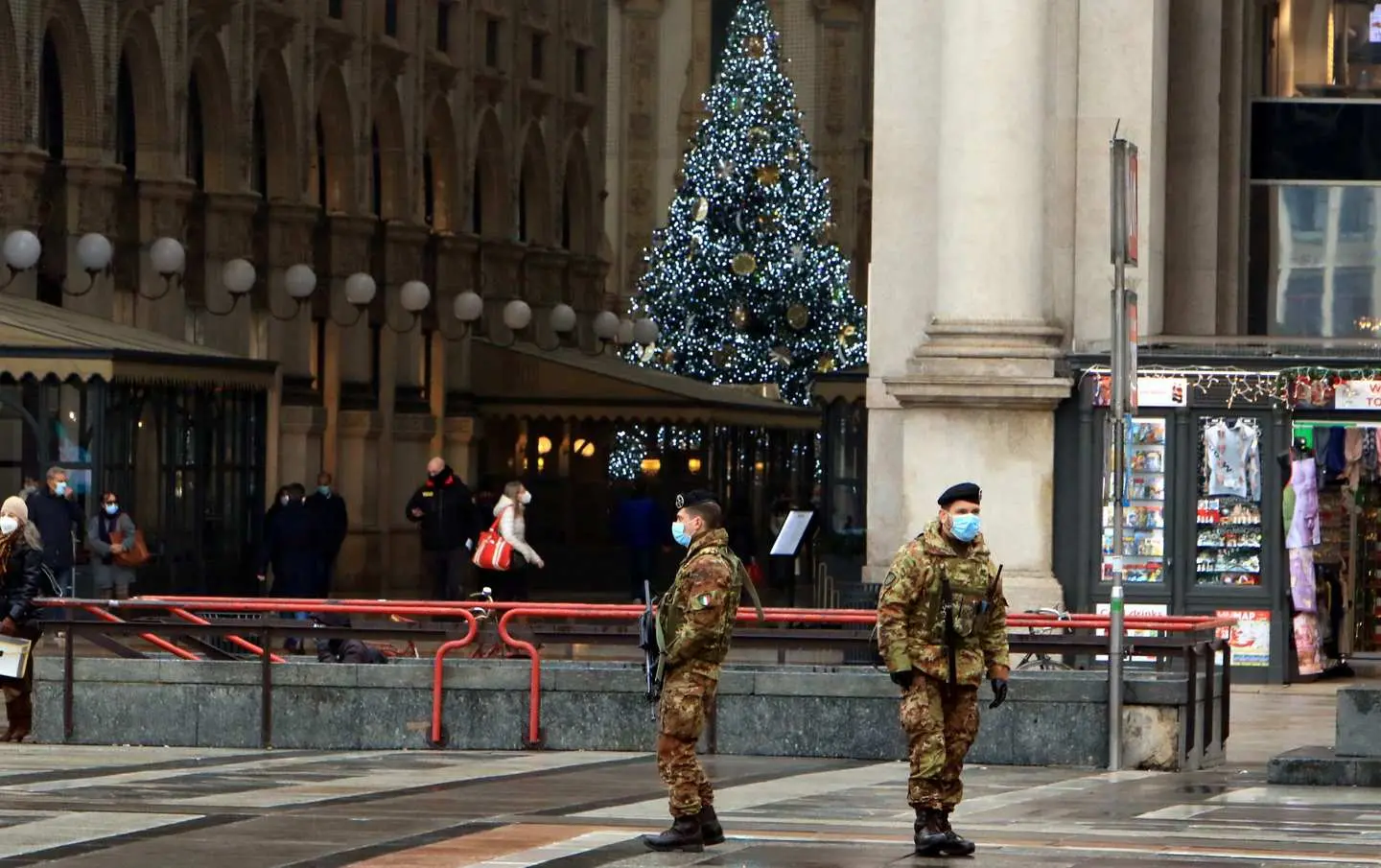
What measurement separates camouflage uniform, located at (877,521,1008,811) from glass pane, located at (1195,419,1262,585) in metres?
12.0

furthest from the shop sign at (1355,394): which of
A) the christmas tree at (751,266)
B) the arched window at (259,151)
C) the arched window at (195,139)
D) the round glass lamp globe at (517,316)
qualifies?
the christmas tree at (751,266)

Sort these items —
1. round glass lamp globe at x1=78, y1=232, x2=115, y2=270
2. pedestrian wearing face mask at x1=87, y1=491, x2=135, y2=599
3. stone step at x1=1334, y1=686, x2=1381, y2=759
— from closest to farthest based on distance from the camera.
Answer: stone step at x1=1334, y1=686, x2=1381, y2=759, pedestrian wearing face mask at x1=87, y1=491, x2=135, y2=599, round glass lamp globe at x1=78, y1=232, x2=115, y2=270

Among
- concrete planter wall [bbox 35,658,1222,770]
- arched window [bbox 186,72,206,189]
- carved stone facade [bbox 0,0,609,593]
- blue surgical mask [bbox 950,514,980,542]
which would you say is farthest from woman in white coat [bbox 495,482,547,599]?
blue surgical mask [bbox 950,514,980,542]

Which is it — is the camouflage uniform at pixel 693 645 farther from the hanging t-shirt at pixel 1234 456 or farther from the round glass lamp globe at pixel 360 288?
the round glass lamp globe at pixel 360 288

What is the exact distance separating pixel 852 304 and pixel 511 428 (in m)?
10.8

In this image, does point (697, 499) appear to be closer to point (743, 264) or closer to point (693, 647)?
point (693, 647)

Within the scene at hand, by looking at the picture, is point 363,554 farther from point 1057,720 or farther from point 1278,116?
point 1057,720

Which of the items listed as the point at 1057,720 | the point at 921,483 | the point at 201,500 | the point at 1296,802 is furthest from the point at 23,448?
the point at 1296,802

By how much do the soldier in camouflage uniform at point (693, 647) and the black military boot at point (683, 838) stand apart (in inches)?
0.4

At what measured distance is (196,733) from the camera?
2066 cm

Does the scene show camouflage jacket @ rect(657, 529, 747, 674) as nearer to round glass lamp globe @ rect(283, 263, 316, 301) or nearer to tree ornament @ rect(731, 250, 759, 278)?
round glass lamp globe @ rect(283, 263, 316, 301)

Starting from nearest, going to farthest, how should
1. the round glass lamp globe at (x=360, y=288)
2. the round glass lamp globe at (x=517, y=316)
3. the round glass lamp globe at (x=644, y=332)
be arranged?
the round glass lamp globe at (x=360, y=288), the round glass lamp globe at (x=517, y=316), the round glass lamp globe at (x=644, y=332)

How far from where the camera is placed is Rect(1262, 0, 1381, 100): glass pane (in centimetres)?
3183

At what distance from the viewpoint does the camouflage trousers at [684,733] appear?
14.2 metres
